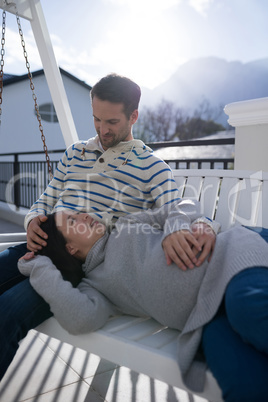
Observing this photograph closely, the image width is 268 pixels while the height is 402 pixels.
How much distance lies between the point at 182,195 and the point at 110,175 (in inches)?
22.6

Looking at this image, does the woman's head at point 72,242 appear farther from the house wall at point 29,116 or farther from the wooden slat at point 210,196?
the house wall at point 29,116

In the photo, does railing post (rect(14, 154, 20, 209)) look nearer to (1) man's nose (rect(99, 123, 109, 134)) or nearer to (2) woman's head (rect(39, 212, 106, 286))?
(1) man's nose (rect(99, 123, 109, 134))

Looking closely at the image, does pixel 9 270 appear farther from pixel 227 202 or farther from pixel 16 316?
pixel 227 202

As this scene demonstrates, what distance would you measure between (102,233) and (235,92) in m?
47.9

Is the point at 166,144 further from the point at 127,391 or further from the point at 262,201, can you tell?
the point at 127,391

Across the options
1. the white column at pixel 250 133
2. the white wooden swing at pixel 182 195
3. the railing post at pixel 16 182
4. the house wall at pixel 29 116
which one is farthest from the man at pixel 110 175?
the house wall at pixel 29 116

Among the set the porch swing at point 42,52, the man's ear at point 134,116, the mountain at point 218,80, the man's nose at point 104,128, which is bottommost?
the man's nose at point 104,128

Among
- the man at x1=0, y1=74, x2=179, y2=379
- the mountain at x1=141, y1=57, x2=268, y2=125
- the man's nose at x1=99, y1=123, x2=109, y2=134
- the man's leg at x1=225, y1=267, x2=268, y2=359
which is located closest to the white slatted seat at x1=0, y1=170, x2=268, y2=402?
the man's leg at x1=225, y1=267, x2=268, y2=359

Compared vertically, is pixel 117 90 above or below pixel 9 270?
above

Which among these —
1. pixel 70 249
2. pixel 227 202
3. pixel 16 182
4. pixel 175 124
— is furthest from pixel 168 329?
pixel 175 124

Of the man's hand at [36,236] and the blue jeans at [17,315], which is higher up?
the man's hand at [36,236]

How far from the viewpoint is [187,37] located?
41.4m

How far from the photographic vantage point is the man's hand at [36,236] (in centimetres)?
147

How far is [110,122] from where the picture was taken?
64.1 inches
